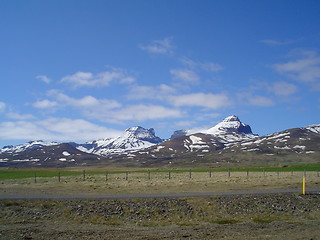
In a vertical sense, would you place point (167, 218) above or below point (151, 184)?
above

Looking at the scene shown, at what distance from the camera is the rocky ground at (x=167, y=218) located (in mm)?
17938

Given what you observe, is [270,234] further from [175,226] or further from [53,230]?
[53,230]

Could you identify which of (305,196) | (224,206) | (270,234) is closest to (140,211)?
(224,206)

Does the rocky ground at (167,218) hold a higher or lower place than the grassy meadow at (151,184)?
higher

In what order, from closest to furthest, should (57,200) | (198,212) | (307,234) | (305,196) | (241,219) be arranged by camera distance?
(307,234)
(241,219)
(198,212)
(57,200)
(305,196)

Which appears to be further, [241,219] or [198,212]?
[198,212]

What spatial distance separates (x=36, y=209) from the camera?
2477 cm

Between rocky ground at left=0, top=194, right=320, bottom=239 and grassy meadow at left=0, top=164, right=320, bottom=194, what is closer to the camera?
rocky ground at left=0, top=194, right=320, bottom=239

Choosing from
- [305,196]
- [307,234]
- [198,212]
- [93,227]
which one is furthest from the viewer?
[305,196]

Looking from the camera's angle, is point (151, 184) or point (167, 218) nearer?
point (167, 218)

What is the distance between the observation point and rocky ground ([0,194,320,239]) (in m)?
17.9

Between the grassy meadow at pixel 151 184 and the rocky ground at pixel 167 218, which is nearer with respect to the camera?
the rocky ground at pixel 167 218

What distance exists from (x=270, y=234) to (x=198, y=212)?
8303mm

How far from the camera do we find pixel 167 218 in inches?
933
